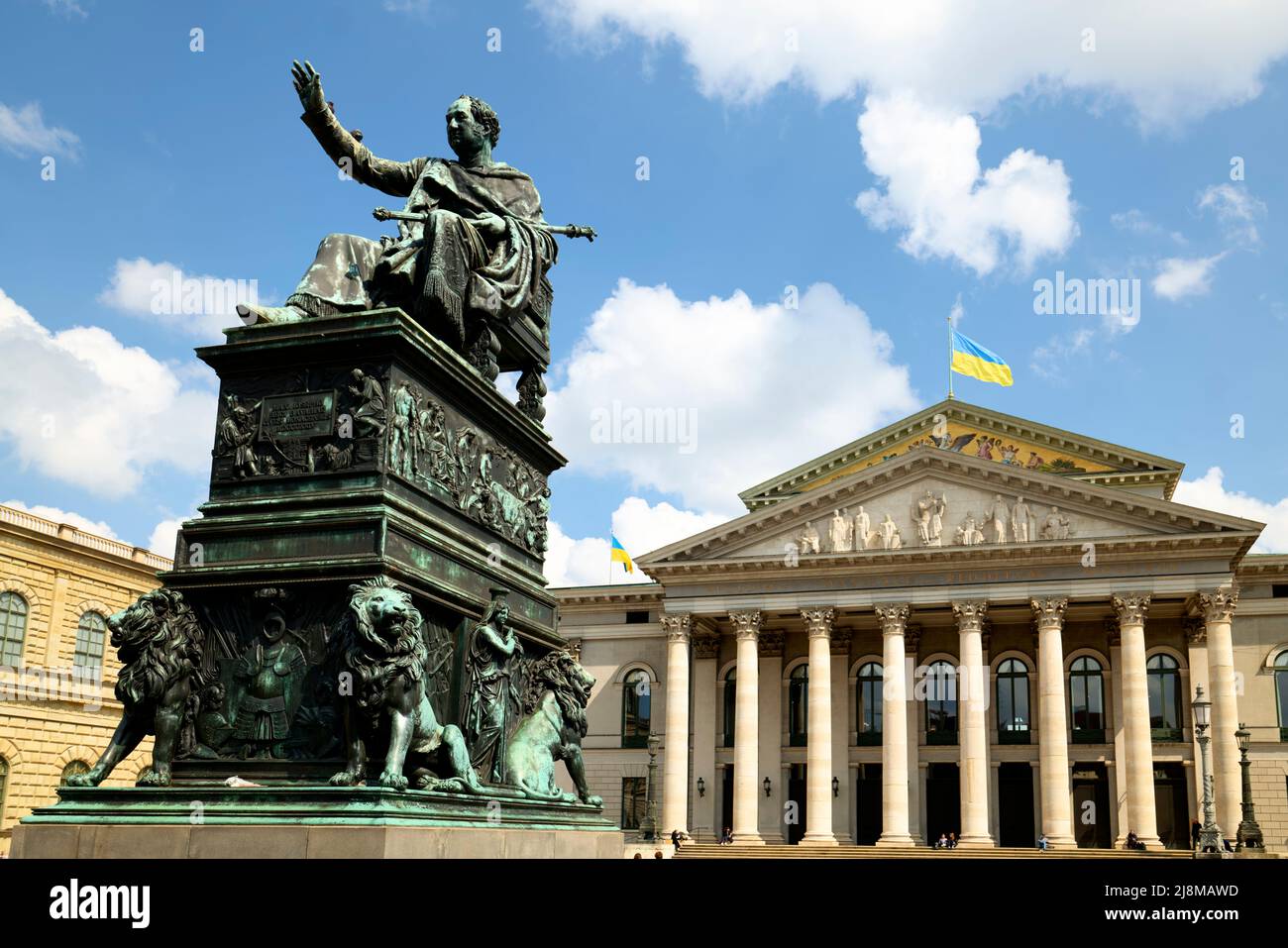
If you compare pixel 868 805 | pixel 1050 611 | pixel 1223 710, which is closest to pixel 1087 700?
pixel 1050 611

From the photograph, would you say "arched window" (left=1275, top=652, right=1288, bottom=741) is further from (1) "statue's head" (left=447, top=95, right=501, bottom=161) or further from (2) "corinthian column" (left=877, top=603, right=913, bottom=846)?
(1) "statue's head" (left=447, top=95, right=501, bottom=161)

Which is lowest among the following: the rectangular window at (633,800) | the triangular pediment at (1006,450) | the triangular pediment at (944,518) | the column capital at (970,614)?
the rectangular window at (633,800)

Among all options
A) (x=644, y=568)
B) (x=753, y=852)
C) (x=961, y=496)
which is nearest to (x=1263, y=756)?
(x=961, y=496)

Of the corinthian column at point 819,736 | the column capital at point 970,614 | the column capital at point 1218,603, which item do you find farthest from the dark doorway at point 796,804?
the column capital at point 1218,603

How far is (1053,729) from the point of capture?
51938mm

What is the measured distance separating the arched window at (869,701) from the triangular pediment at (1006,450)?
9.93 meters

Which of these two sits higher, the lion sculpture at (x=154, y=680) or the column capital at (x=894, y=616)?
the column capital at (x=894, y=616)

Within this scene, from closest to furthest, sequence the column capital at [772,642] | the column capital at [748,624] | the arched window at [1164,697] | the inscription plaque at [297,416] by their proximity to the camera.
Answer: the inscription plaque at [297,416] < the arched window at [1164,697] < the column capital at [748,624] < the column capital at [772,642]

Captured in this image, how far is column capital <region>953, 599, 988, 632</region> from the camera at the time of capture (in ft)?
177

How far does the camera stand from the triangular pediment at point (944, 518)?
52500 millimetres

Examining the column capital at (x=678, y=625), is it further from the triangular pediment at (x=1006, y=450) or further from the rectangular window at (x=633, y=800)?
the rectangular window at (x=633, y=800)

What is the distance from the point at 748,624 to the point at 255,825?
53.1 metres
